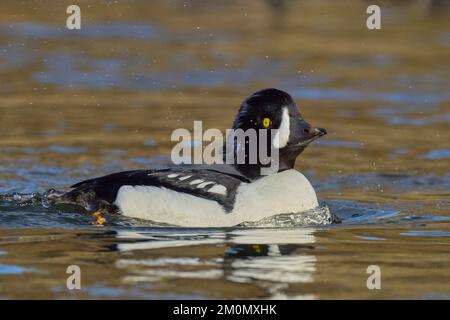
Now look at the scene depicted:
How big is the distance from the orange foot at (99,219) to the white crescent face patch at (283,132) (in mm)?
1657

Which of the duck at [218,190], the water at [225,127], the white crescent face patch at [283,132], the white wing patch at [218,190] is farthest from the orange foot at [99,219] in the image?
the white crescent face patch at [283,132]

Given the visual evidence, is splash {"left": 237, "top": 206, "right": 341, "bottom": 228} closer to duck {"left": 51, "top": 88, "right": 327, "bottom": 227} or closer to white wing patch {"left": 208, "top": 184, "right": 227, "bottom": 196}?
duck {"left": 51, "top": 88, "right": 327, "bottom": 227}

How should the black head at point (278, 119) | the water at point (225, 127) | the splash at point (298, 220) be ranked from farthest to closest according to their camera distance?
the black head at point (278, 119)
the splash at point (298, 220)
the water at point (225, 127)

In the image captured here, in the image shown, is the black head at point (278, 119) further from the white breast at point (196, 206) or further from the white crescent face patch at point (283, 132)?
the white breast at point (196, 206)

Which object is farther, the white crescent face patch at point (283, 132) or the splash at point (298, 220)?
the white crescent face patch at point (283, 132)

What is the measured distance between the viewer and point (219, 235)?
930 centimetres

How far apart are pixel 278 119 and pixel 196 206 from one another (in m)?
1.11

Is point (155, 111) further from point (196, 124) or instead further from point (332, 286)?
point (332, 286)

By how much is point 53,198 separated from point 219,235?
66.7 inches

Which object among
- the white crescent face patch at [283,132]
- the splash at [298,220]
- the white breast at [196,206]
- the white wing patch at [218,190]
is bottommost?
the splash at [298,220]

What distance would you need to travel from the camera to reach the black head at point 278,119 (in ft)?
32.4

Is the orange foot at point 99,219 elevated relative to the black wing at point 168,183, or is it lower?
lower

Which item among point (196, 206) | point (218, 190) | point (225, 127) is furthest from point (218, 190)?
point (225, 127)

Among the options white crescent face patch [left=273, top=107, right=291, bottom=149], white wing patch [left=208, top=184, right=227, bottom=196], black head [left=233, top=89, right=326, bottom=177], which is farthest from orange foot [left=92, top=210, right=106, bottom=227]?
white crescent face patch [left=273, top=107, right=291, bottom=149]
